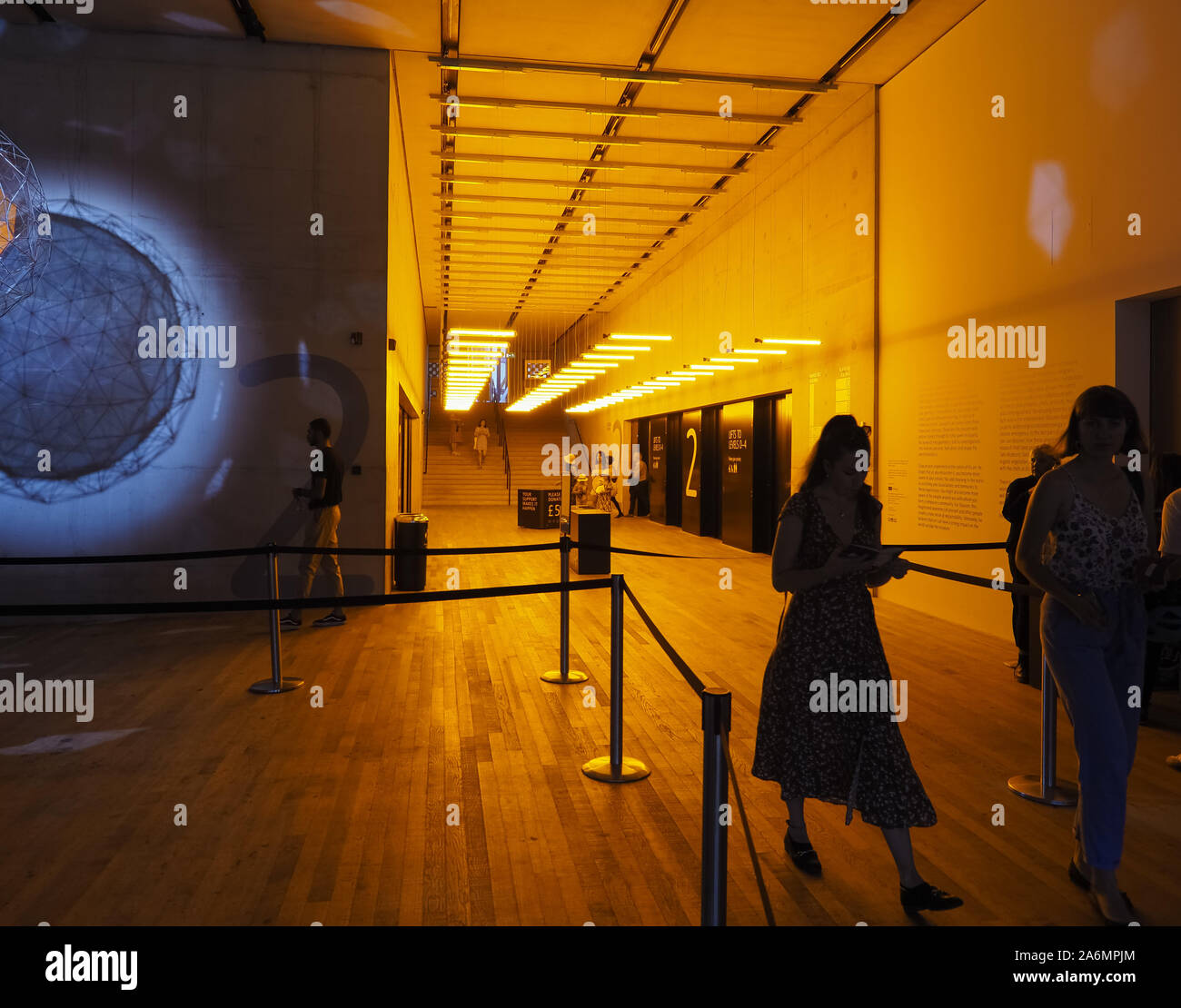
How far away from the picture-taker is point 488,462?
28.7 metres

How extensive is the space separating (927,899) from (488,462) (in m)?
26.4

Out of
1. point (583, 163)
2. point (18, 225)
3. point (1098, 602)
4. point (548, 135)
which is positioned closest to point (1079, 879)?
point (1098, 602)

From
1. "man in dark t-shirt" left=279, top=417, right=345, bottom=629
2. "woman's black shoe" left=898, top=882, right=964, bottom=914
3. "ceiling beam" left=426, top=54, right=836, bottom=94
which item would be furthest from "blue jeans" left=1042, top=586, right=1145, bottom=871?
"ceiling beam" left=426, top=54, right=836, bottom=94

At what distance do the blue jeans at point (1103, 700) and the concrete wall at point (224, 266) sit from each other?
6.80 m

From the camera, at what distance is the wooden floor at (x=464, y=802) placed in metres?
2.90

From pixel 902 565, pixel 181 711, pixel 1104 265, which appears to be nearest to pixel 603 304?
pixel 1104 265

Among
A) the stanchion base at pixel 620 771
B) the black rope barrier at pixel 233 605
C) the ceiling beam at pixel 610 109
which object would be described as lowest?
the stanchion base at pixel 620 771

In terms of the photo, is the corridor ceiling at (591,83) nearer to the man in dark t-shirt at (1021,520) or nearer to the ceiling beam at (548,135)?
the ceiling beam at (548,135)

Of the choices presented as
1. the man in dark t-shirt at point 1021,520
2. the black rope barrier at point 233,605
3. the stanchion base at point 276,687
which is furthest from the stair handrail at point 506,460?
the black rope barrier at point 233,605

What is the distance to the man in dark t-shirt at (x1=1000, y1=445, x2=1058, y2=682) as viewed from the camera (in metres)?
5.55

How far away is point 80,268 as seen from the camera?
8156 millimetres

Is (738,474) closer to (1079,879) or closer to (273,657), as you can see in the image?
(273,657)

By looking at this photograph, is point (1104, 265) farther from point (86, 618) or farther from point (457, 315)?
point (457, 315)

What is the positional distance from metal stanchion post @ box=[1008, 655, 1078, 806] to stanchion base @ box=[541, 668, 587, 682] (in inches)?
108
